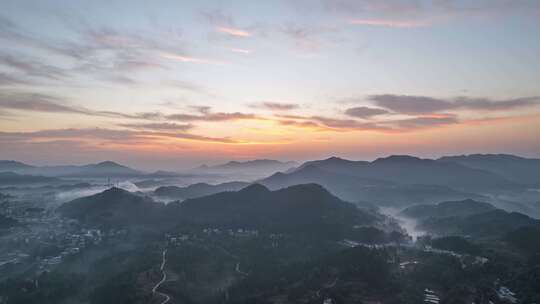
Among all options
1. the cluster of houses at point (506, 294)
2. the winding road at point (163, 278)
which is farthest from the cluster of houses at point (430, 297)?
the winding road at point (163, 278)

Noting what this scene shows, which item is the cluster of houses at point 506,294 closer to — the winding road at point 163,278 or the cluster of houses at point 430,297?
the cluster of houses at point 430,297

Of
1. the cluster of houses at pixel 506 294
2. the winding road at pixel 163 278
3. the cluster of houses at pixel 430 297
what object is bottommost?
the winding road at pixel 163 278

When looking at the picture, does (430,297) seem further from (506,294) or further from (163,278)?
(163,278)

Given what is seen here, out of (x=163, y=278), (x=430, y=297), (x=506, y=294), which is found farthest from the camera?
(x=163, y=278)

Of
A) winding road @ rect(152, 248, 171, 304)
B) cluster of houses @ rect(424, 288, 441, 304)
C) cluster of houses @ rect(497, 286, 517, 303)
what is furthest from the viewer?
winding road @ rect(152, 248, 171, 304)

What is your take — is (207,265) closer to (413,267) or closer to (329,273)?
(329,273)

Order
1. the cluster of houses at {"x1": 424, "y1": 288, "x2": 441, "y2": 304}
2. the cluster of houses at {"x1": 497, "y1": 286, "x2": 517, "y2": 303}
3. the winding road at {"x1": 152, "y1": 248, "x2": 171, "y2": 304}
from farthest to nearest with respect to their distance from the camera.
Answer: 1. the winding road at {"x1": 152, "y1": 248, "x2": 171, "y2": 304}
2. the cluster of houses at {"x1": 424, "y1": 288, "x2": 441, "y2": 304}
3. the cluster of houses at {"x1": 497, "y1": 286, "x2": 517, "y2": 303}

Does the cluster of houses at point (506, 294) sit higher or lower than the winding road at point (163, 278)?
higher

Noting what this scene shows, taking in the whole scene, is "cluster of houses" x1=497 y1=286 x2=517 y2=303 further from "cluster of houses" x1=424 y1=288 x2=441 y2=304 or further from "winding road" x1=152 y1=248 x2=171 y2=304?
"winding road" x1=152 y1=248 x2=171 y2=304

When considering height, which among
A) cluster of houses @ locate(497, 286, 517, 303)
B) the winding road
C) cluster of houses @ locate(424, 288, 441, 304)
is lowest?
the winding road

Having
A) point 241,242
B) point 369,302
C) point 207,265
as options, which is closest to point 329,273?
point 369,302

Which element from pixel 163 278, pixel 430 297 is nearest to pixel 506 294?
pixel 430 297

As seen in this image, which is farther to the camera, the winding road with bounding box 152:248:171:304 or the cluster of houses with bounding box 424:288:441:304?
the winding road with bounding box 152:248:171:304

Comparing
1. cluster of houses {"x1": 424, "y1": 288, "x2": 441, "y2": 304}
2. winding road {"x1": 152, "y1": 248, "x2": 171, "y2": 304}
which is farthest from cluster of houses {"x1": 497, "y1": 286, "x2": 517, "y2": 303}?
winding road {"x1": 152, "y1": 248, "x2": 171, "y2": 304}
